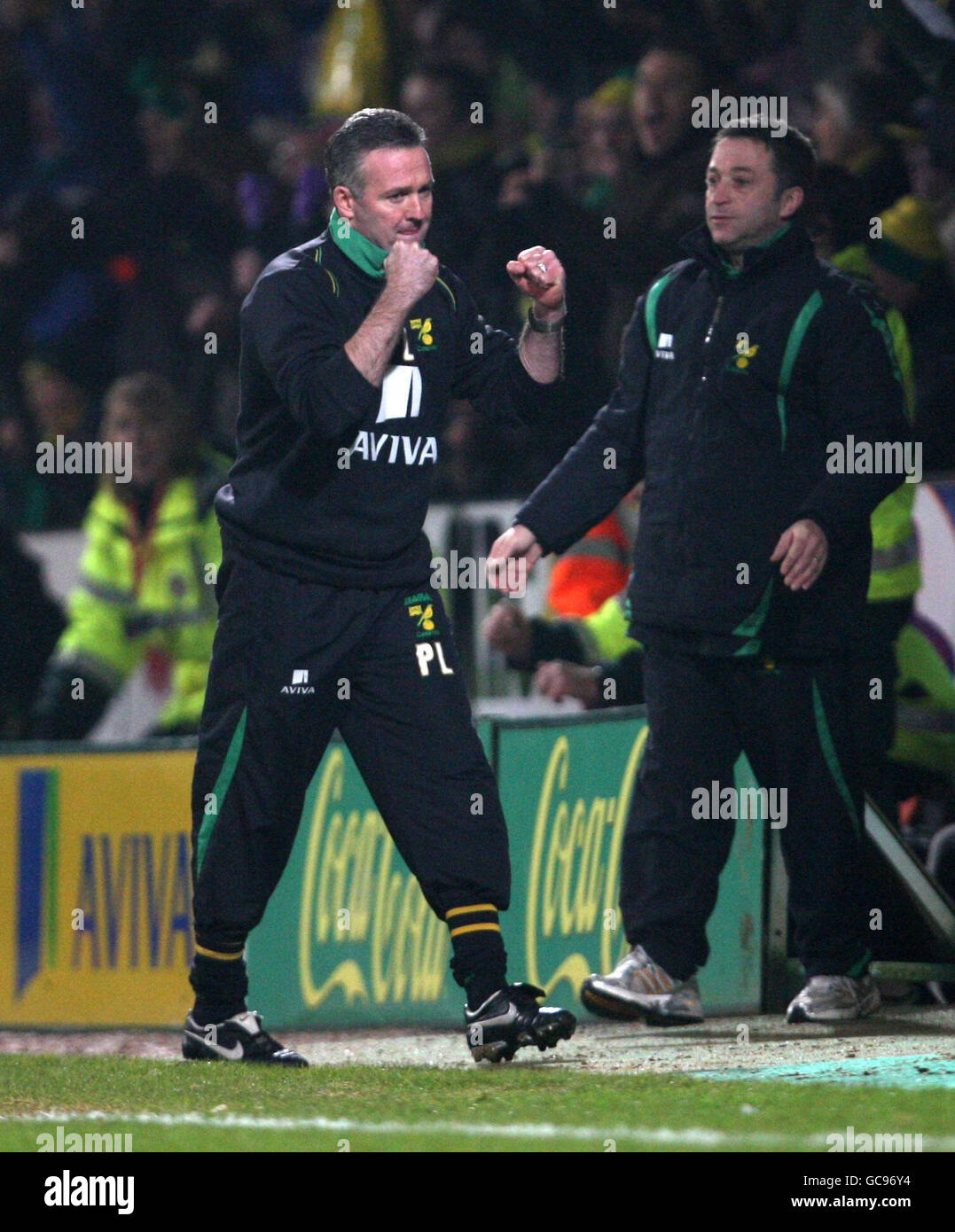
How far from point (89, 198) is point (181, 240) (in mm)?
848

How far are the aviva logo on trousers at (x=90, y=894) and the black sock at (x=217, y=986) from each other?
301 centimetres

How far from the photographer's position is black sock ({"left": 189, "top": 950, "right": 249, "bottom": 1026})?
240 inches

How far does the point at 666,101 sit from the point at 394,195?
3.45 metres

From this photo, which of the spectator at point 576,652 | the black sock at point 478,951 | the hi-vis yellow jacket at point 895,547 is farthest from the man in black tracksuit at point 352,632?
→ the hi-vis yellow jacket at point 895,547

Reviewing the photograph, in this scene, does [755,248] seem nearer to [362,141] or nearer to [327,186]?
[362,141]

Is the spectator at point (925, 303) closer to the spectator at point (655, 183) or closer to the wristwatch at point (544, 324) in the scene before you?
the spectator at point (655, 183)

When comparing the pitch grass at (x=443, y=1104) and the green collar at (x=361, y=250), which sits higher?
the green collar at (x=361, y=250)

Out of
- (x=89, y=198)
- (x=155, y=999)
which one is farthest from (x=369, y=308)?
(x=89, y=198)

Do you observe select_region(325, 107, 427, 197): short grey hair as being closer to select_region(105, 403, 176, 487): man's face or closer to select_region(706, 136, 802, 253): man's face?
select_region(706, 136, 802, 253): man's face

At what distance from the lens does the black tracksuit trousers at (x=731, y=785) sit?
21.6 feet

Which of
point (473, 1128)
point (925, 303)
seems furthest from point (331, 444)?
point (925, 303)

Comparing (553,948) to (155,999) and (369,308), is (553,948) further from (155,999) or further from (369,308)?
(369,308)
